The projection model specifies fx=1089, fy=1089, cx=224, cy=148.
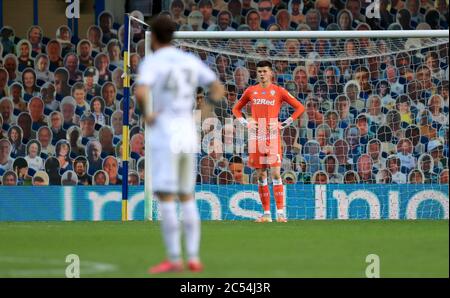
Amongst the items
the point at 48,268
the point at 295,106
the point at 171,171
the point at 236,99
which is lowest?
the point at 48,268

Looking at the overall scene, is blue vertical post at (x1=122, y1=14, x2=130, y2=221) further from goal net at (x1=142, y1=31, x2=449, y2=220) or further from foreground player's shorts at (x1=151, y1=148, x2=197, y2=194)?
foreground player's shorts at (x1=151, y1=148, x2=197, y2=194)

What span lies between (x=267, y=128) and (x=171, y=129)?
21.6ft

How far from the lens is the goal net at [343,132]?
14578 mm

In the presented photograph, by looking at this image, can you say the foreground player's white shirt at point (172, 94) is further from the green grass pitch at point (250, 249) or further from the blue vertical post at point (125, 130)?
the blue vertical post at point (125, 130)

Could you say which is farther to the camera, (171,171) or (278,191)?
(278,191)

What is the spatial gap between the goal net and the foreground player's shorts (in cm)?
758

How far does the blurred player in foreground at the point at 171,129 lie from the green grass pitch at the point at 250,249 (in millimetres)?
328

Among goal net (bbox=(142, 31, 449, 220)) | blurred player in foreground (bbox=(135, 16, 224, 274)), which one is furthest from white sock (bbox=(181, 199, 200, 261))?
goal net (bbox=(142, 31, 449, 220))

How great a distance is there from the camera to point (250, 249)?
862cm

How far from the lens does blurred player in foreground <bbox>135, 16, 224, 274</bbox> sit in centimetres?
675

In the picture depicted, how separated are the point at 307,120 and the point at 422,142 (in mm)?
1624

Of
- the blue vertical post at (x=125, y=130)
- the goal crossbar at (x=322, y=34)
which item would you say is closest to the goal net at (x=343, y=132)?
the goal crossbar at (x=322, y=34)

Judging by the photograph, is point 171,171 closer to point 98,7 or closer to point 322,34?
point 322,34

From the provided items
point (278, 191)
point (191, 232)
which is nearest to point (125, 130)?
point (278, 191)
